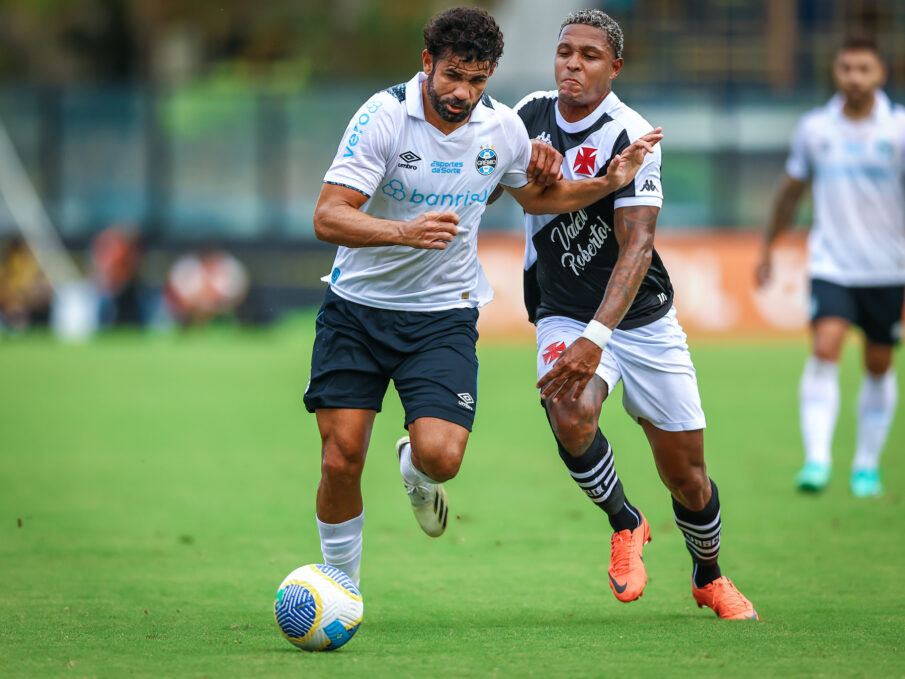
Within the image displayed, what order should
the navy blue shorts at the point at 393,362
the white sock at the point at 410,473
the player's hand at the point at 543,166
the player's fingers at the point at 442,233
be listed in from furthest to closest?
the white sock at the point at 410,473 < the player's hand at the point at 543,166 < the navy blue shorts at the point at 393,362 < the player's fingers at the point at 442,233

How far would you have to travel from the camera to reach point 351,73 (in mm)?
41594

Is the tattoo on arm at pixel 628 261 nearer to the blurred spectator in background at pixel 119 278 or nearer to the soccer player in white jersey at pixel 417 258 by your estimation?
the soccer player in white jersey at pixel 417 258

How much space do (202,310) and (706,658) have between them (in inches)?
866

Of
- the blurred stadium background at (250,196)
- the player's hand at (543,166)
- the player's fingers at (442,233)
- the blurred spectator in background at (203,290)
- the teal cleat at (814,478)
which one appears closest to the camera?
the player's fingers at (442,233)

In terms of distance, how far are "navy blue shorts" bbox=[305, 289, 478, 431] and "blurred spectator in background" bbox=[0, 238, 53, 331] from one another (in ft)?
70.2

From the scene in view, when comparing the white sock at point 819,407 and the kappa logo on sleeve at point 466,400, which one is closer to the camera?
the kappa logo on sleeve at point 466,400

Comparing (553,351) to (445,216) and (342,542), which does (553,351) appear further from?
(342,542)

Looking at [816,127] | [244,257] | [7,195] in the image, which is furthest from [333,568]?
[7,195]

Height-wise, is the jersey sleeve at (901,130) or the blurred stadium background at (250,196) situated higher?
the jersey sleeve at (901,130)

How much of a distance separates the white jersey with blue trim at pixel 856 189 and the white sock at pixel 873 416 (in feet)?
2.42

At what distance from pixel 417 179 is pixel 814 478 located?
4729mm

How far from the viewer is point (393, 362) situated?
621 cm

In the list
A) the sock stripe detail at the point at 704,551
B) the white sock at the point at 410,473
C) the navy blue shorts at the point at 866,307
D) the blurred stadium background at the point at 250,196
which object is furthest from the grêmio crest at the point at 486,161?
the blurred stadium background at the point at 250,196

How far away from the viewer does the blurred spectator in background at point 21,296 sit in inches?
1036
